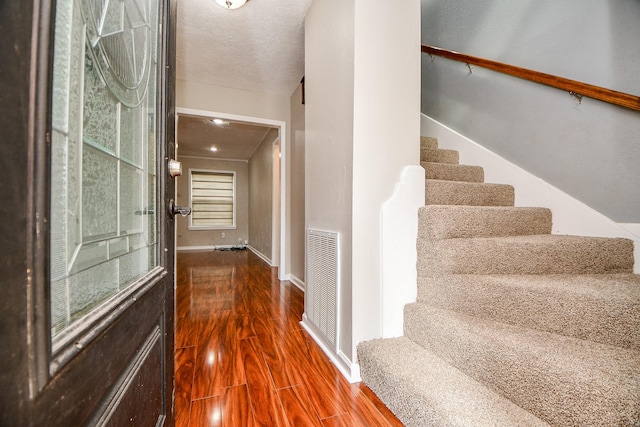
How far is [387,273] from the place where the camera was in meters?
1.39

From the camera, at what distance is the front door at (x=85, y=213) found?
236 millimetres

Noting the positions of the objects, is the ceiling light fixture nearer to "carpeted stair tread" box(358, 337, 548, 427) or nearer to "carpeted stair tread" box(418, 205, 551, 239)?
"carpeted stair tread" box(418, 205, 551, 239)

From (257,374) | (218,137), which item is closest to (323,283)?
(257,374)

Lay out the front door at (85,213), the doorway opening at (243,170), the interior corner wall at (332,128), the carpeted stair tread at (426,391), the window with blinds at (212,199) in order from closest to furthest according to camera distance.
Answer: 1. the front door at (85,213)
2. the carpeted stair tread at (426,391)
3. the interior corner wall at (332,128)
4. the doorway opening at (243,170)
5. the window with blinds at (212,199)

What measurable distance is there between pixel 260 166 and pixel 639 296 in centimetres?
570

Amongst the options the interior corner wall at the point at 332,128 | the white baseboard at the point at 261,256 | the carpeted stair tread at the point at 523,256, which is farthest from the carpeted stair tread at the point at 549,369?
the white baseboard at the point at 261,256

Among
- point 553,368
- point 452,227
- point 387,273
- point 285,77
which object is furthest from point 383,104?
point 285,77

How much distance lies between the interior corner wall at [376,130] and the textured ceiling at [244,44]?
928 mm

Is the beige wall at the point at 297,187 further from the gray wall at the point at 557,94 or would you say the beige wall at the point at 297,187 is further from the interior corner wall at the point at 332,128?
the gray wall at the point at 557,94

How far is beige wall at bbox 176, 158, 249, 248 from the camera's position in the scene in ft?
22.5

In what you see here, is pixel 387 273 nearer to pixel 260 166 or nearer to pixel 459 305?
pixel 459 305

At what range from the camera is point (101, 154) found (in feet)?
1.57

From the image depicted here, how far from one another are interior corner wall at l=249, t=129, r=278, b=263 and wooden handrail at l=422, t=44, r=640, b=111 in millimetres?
3144

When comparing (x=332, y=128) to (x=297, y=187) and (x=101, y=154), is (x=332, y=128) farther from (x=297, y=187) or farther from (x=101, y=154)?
(x=297, y=187)
